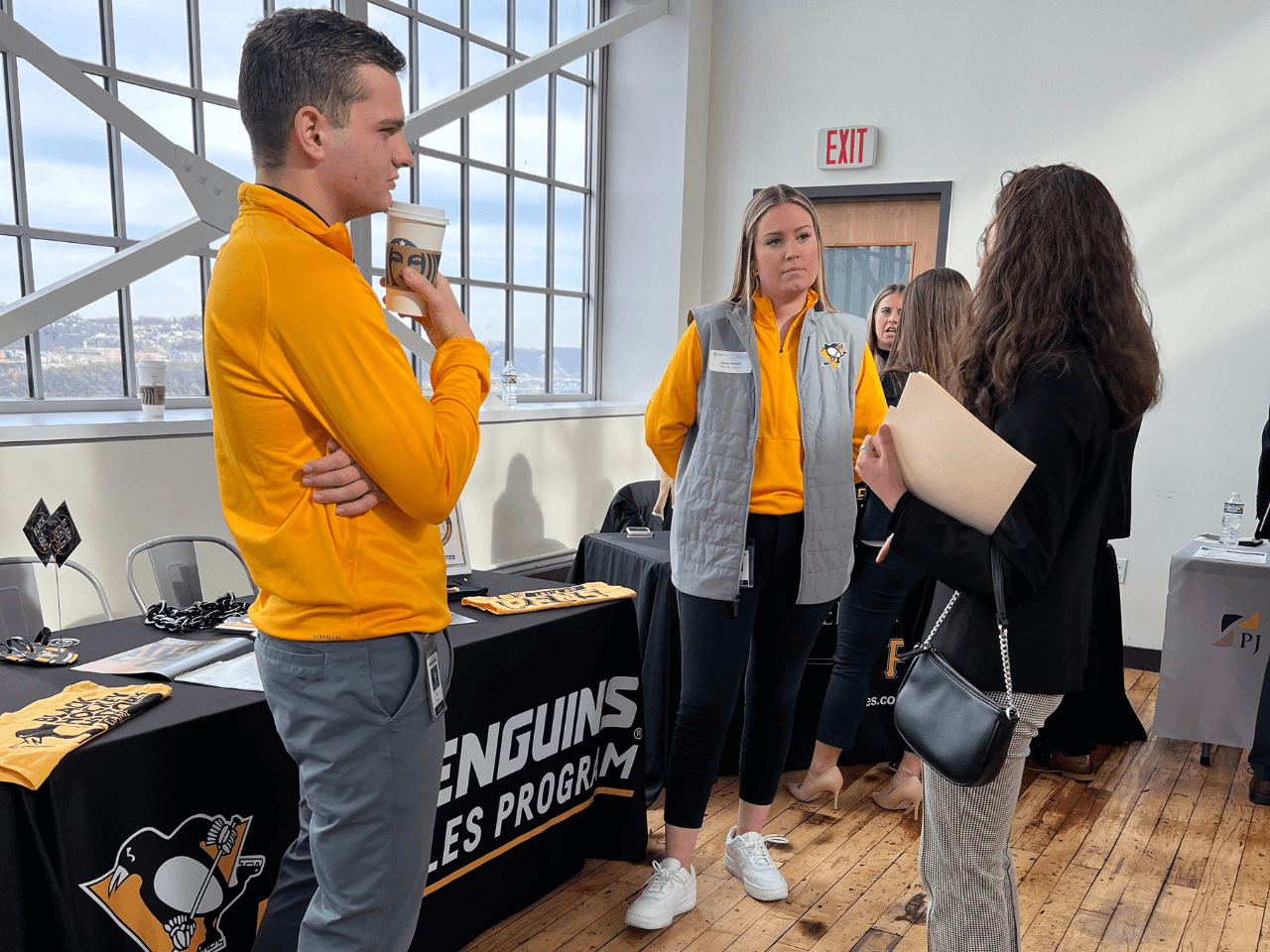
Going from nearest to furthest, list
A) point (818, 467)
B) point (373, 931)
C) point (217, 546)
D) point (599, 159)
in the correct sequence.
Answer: point (373, 931) < point (818, 467) < point (217, 546) < point (599, 159)

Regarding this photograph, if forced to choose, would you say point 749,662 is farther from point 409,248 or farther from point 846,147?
point 846,147

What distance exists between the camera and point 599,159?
5.10 meters

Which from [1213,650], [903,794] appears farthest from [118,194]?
[1213,650]

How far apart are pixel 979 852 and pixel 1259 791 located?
7.01 ft

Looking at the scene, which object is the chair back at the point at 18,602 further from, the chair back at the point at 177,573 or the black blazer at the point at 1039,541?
the black blazer at the point at 1039,541

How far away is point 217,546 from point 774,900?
1.89 m

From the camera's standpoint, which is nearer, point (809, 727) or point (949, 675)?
point (949, 675)

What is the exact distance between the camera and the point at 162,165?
10.2ft

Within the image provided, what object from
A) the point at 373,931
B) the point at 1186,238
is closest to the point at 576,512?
the point at 1186,238

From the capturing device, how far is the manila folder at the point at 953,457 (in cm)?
121

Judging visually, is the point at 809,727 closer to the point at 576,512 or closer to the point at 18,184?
the point at 576,512

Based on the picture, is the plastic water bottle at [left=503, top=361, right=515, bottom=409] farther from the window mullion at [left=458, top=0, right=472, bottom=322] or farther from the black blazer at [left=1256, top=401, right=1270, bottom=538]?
the black blazer at [left=1256, top=401, right=1270, bottom=538]

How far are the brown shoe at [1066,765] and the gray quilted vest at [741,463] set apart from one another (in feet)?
5.10

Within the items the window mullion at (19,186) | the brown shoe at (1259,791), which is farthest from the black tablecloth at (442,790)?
the brown shoe at (1259,791)
